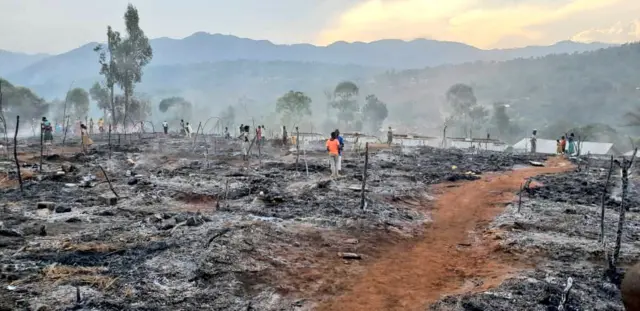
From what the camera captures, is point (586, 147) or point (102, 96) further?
point (102, 96)

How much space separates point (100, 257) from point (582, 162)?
83.7ft

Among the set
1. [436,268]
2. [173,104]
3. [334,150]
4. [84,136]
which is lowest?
[436,268]

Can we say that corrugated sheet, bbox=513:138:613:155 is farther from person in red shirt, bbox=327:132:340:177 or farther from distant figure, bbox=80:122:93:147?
distant figure, bbox=80:122:93:147

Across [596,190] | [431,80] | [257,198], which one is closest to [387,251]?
[257,198]

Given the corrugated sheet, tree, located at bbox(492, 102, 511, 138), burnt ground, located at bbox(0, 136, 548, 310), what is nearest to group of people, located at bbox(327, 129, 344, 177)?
burnt ground, located at bbox(0, 136, 548, 310)

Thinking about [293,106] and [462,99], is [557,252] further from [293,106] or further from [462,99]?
[462,99]

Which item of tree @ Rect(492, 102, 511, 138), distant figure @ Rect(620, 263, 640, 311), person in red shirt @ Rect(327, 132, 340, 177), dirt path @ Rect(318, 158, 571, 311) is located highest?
tree @ Rect(492, 102, 511, 138)

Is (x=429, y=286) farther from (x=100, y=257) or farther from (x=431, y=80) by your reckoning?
(x=431, y=80)

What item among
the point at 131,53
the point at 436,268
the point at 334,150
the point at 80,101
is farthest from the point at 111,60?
the point at 436,268

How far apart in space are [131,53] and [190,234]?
44.0m

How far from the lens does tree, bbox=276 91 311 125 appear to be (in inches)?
2655

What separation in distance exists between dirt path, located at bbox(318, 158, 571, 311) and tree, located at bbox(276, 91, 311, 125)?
55419 mm

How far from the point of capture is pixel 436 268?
27.6 feet

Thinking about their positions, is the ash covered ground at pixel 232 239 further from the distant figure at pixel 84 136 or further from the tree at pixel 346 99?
the tree at pixel 346 99
